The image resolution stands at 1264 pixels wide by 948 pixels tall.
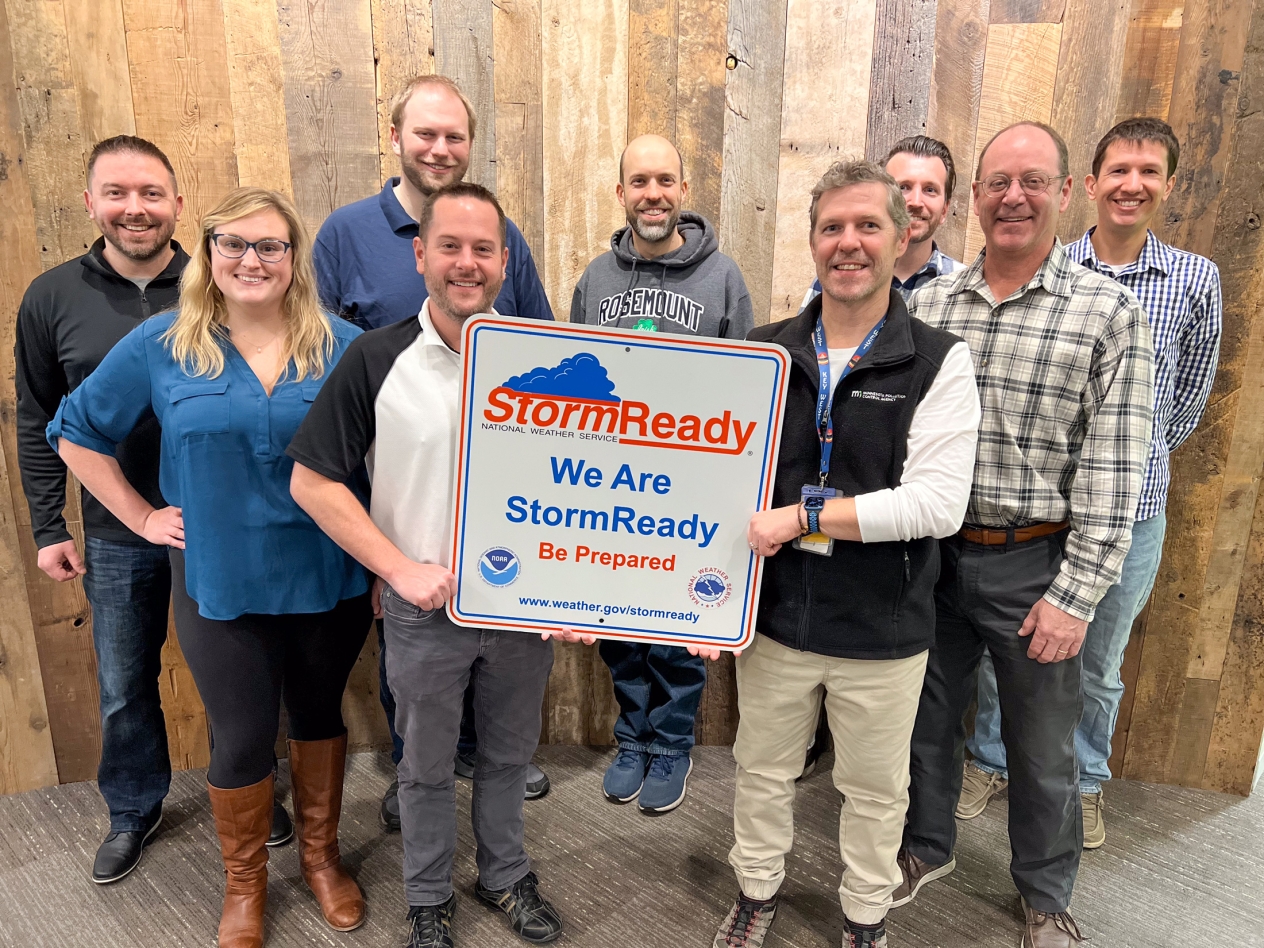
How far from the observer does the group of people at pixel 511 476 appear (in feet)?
5.79

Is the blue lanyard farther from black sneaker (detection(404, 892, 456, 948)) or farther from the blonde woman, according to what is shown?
black sneaker (detection(404, 892, 456, 948))

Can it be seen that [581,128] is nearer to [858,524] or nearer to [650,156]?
[650,156]

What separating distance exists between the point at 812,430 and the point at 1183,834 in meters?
2.00

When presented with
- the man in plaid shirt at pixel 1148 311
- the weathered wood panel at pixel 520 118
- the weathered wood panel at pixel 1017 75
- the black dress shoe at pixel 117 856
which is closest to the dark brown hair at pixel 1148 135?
the man in plaid shirt at pixel 1148 311

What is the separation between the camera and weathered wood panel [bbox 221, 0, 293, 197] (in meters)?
2.49

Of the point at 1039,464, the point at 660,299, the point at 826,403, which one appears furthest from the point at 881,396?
the point at 660,299

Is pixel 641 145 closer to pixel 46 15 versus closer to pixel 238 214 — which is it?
pixel 238 214

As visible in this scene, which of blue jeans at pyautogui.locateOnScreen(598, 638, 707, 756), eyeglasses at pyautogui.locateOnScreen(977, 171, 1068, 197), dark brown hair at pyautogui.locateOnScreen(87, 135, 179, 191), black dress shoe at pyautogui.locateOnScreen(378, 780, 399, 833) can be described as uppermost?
dark brown hair at pyautogui.locateOnScreen(87, 135, 179, 191)

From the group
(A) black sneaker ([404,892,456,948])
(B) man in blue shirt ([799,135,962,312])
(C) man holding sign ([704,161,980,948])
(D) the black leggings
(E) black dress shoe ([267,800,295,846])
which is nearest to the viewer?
(C) man holding sign ([704,161,980,948])

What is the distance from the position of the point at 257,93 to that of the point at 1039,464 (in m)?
2.41

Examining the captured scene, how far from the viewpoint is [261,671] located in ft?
6.43

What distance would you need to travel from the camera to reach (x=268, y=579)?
189 cm

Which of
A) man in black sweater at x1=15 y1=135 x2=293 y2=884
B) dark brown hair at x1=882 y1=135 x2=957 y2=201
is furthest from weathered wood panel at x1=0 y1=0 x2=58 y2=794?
dark brown hair at x1=882 y1=135 x2=957 y2=201

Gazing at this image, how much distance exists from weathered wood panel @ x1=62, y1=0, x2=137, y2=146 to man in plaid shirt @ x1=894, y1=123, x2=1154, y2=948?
2326mm
